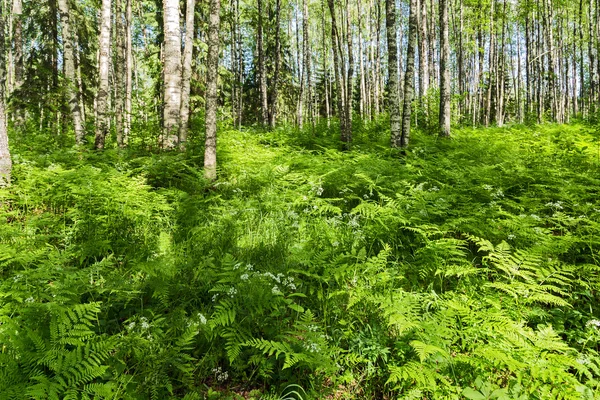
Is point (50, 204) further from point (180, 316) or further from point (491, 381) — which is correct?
point (491, 381)

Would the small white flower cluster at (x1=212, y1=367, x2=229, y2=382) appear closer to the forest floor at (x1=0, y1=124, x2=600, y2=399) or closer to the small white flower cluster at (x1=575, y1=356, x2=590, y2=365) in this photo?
the forest floor at (x1=0, y1=124, x2=600, y2=399)

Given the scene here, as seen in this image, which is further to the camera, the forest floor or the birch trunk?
the birch trunk

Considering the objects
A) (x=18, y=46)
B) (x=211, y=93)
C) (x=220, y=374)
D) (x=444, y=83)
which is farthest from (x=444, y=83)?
(x=18, y=46)

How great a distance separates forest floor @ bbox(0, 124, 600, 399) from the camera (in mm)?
2445

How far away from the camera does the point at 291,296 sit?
3.37 metres

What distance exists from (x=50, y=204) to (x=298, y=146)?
7505mm

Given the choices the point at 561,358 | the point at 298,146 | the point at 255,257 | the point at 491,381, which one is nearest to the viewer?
the point at 561,358

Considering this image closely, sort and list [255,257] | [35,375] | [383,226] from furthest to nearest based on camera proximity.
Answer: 1. [383,226]
2. [255,257]
3. [35,375]

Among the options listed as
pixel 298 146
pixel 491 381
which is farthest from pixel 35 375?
pixel 298 146

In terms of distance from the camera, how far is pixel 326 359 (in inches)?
102

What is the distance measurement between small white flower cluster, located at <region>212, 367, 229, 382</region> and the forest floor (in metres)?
0.02

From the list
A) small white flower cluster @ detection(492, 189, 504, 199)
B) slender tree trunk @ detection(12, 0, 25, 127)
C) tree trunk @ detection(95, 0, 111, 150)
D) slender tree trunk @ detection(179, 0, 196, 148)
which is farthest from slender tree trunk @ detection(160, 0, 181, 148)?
slender tree trunk @ detection(12, 0, 25, 127)

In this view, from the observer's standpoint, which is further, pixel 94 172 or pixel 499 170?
pixel 499 170

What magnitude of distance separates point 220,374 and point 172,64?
20.7 feet
